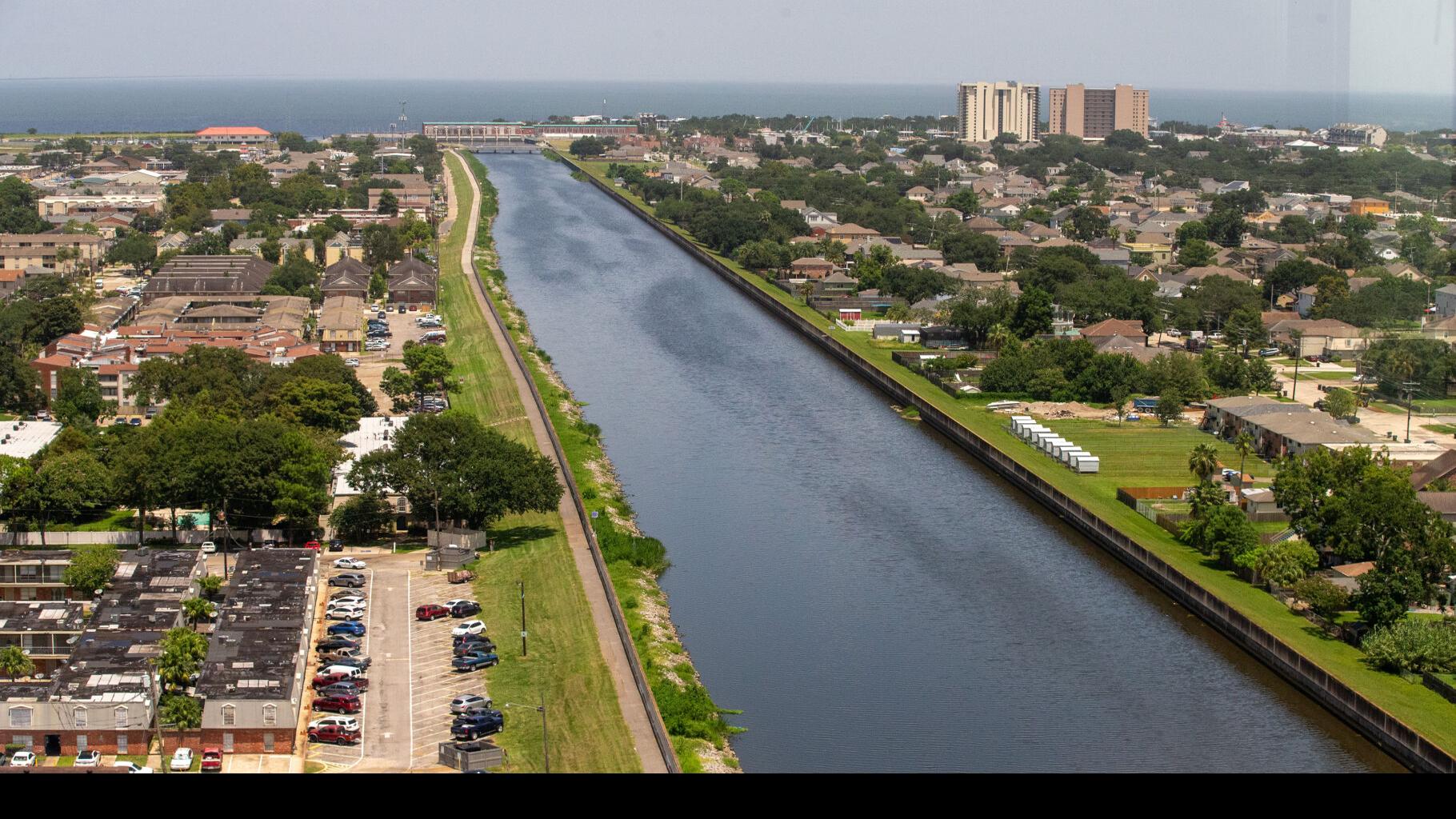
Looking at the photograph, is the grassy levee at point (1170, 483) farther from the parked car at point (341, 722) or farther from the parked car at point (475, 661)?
the parked car at point (341, 722)

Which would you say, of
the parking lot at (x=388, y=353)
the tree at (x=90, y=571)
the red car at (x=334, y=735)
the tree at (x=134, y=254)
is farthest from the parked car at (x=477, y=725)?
the tree at (x=134, y=254)

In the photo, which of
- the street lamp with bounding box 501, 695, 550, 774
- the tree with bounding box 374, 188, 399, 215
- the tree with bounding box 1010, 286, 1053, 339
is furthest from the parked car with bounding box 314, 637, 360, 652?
the tree with bounding box 374, 188, 399, 215

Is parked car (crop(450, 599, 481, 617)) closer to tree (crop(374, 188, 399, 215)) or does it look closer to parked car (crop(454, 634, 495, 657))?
parked car (crop(454, 634, 495, 657))

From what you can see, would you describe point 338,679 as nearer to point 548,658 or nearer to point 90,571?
point 548,658

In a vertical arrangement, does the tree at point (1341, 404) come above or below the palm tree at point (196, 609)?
above

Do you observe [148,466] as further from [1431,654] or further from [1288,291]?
[1288,291]

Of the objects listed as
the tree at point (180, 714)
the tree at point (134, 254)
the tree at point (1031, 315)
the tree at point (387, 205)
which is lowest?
the tree at point (180, 714)
